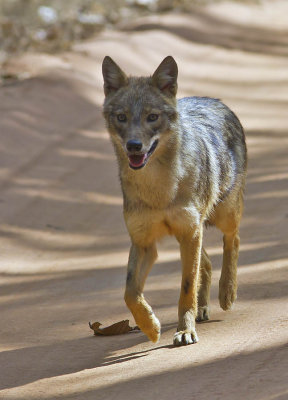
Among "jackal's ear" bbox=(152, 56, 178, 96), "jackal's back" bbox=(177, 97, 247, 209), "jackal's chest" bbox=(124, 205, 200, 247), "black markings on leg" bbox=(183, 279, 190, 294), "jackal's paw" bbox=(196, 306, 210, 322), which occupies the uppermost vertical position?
"jackal's ear" bbox=(152, 56, 178, 96)

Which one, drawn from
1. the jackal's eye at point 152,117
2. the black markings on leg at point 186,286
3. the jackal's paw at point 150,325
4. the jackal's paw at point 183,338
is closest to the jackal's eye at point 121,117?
the jackal's eye at point 152,117

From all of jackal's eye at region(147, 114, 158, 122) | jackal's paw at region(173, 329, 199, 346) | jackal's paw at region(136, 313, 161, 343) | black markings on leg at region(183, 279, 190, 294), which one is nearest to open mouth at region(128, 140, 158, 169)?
jackal's eye at region(147, 114, 158, 122)

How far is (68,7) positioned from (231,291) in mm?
17606

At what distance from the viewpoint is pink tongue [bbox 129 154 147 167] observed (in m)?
6.77

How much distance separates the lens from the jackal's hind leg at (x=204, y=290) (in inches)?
314

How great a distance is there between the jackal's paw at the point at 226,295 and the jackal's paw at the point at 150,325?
1151 mm

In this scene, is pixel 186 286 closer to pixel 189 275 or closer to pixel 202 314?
pixel 189 275

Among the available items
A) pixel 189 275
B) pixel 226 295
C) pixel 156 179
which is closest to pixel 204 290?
pixel 226 295

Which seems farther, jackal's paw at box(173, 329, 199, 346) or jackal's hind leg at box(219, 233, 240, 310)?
jackal's hind leg at box(219, 233, 240, 310)

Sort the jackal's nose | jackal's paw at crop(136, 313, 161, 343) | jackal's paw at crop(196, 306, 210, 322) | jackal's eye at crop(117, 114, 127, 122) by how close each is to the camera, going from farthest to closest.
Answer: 1. jackal's paw at crop(196, 306, 210, 322)
2. jackal's eye at crop(117, 114, 127, 122)
3. jackal's paw at crop(136, 313, 161, 343)
4. the jackal's nose

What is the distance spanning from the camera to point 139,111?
276 inches

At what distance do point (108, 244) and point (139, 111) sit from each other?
12.9ft

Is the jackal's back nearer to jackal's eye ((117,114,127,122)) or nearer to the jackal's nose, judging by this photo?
jackal's eye ((117,114,127,122))

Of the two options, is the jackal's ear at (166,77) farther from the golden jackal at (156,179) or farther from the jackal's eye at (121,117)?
the jackal's eye at (121,117)
